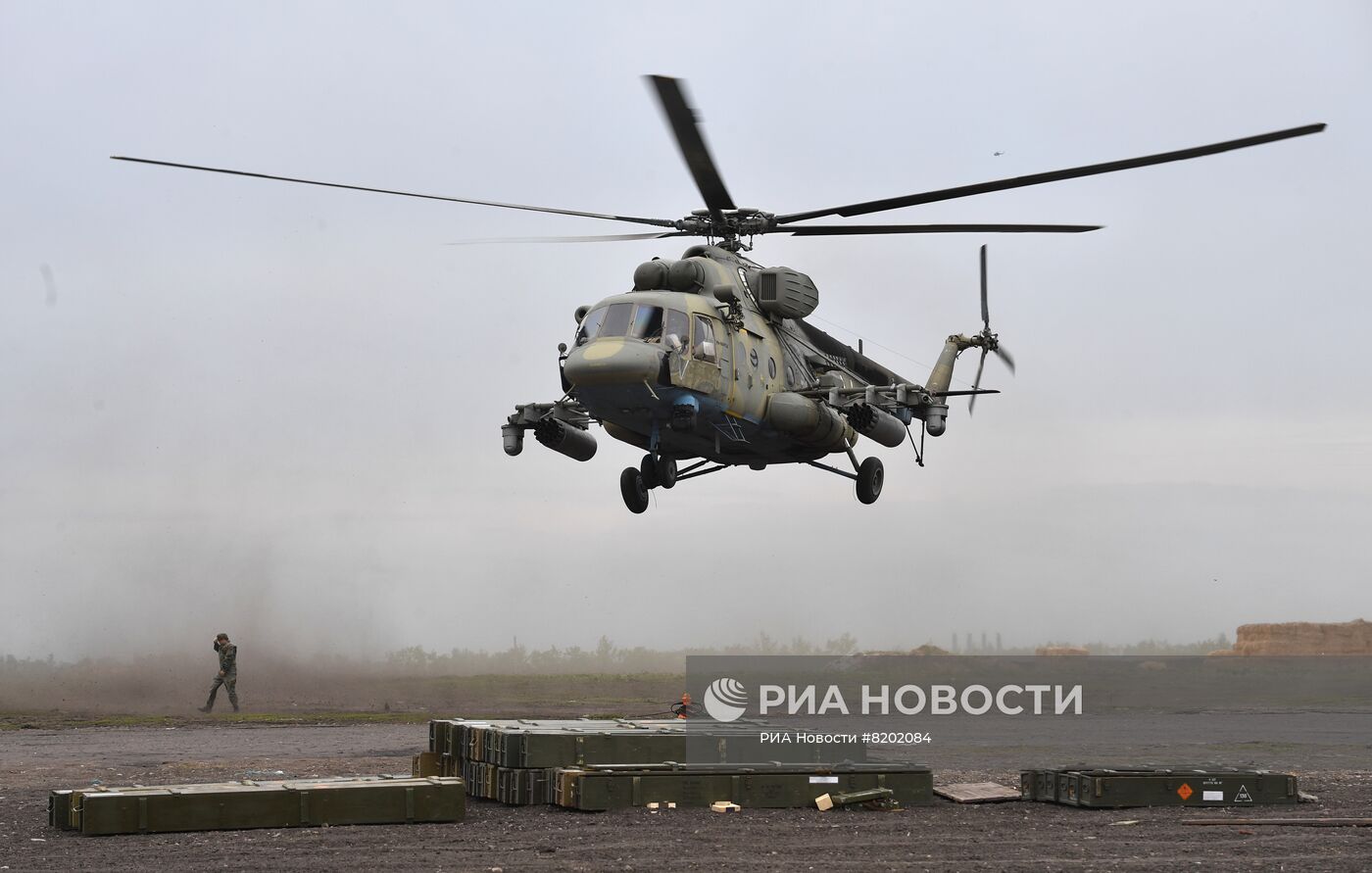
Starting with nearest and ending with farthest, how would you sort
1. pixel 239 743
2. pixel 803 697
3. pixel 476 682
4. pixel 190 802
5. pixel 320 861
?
pixel 320 861, pixel 190 802, pixel 803 697, pixel 239 743, pixel 476 682

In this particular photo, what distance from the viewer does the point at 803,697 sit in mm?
18656

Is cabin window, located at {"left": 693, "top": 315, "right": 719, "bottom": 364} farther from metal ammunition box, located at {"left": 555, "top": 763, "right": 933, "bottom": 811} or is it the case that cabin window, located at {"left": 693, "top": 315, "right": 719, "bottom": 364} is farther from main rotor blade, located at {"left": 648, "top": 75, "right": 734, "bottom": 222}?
metal ammunition box, located at {"left": 555, "top": 763, "right": 933, "bottom": 811}

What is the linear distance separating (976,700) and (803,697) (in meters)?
25.2

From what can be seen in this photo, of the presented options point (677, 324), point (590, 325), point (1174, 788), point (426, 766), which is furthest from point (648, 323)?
point (1174, 788)

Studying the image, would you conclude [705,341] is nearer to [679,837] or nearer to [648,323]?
[648,323]

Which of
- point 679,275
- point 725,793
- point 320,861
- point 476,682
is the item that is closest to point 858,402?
point 679,275

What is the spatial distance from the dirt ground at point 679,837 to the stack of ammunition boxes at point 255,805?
0.20 m

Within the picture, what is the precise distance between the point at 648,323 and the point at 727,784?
5.80 m

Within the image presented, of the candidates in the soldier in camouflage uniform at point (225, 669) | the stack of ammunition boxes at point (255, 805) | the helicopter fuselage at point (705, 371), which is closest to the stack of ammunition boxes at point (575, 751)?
the stack of ammunition boxes at point (255, 805)

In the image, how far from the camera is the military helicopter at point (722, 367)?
17516mm

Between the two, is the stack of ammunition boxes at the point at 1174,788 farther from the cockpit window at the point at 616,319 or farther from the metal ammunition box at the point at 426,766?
the metal ammunition box at the point at 426,766

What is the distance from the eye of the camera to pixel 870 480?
A: 72.6 ft

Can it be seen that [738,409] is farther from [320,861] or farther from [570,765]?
[320,861]

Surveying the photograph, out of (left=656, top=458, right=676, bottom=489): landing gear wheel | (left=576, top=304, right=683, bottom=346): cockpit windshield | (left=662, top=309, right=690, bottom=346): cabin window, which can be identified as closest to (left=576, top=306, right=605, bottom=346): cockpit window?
(left=576, top=304, right=683, bottom=346): cockpit windshield
